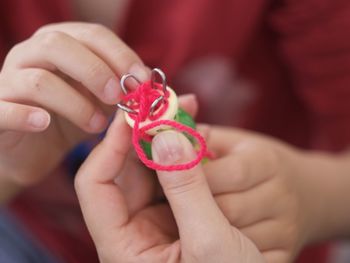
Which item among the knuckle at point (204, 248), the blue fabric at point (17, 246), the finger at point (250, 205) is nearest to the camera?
the knuckle at point (204, 248)

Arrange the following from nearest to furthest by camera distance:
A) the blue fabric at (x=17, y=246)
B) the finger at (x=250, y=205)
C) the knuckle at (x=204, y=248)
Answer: the knuckle at (x=204, y=248) < the finger at (x=250, y=205) < the blue fabric at (x=17, y=246)

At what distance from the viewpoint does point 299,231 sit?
2.02ft

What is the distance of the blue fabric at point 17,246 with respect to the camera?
25.6 inches

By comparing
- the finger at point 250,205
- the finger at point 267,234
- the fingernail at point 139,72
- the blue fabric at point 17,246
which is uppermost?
the fingernail at point 139,72

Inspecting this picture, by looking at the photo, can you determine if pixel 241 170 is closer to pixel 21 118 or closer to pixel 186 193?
pixel 186 193

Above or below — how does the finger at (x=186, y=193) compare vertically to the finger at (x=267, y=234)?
above

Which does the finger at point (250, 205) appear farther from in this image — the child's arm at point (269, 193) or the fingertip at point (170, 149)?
the fingertip at point (170, 149)

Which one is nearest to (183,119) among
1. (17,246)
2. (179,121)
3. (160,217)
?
(179,121)

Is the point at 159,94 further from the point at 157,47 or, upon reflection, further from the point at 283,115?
the point at 283,115

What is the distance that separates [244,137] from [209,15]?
0.23 meters

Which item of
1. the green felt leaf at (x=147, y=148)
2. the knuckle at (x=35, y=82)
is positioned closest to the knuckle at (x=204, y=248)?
the green felt leaf at (x=147, y=148)

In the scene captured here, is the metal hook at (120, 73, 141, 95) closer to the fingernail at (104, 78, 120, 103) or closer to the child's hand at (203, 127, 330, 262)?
the fingernail at (104, 78, 120, 103)

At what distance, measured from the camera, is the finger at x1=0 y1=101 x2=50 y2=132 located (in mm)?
459

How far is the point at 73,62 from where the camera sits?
0.48 m
